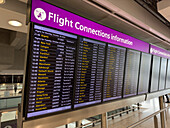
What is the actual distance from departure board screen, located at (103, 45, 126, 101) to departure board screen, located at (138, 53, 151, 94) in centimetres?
78

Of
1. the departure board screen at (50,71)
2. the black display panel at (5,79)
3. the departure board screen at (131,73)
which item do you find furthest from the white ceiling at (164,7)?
the black display panel at (5,79)

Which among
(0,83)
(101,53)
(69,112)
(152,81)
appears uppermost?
(101,53)

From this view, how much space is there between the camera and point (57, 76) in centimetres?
Answer: 136

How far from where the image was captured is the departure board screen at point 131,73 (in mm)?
2365

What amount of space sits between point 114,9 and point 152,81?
2.35 metres

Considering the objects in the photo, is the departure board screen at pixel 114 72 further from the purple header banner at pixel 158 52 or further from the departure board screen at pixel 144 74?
the purple header banner at pixel 158 52

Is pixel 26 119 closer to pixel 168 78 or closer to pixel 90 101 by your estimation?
pixel 90 101

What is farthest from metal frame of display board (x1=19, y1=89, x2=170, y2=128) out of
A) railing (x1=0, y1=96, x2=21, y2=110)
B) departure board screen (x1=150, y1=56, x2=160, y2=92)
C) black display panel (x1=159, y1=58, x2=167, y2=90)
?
railing (x1=0, y1=96, x2=21, y2=110)

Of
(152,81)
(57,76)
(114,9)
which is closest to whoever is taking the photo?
(57,76)

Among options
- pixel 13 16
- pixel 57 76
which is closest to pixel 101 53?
pixel 57 76

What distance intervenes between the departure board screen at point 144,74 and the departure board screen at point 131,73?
198mm

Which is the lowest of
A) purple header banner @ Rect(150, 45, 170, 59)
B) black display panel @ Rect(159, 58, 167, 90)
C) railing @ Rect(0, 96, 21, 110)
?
railing @ Rect(0, 96, 21, 110)

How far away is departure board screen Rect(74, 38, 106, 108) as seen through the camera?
160 centimetres

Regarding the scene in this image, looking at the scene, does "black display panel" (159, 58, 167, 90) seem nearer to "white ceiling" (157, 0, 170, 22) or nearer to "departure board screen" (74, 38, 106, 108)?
"white ceiling" (157, 0, 170, 22)
